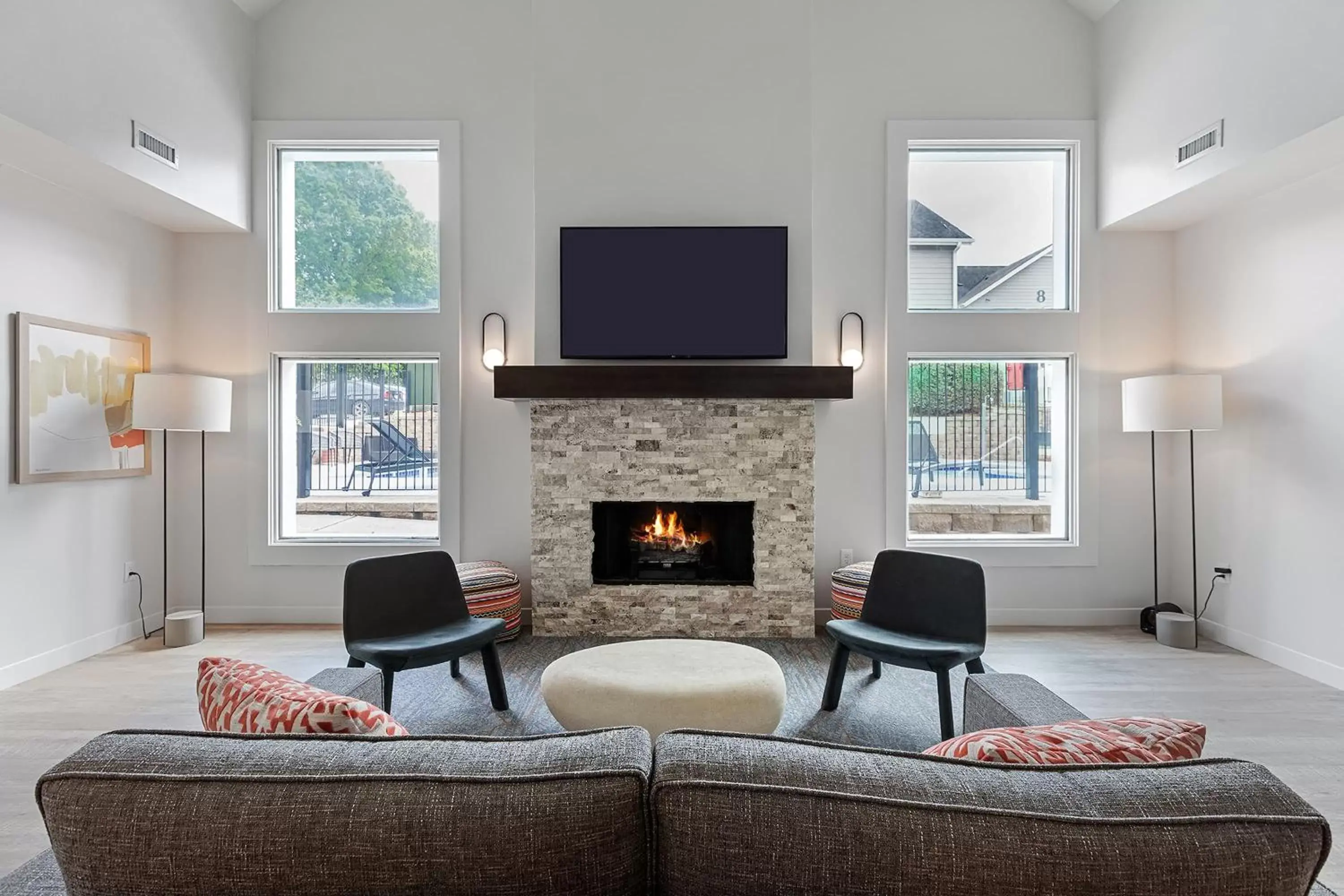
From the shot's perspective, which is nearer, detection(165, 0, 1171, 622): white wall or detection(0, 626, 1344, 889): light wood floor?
detection(0, 626, 1344, 889): light wood floor

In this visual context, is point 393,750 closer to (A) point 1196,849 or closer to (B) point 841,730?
(A) point 1196,849

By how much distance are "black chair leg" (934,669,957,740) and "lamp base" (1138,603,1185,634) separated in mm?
2458

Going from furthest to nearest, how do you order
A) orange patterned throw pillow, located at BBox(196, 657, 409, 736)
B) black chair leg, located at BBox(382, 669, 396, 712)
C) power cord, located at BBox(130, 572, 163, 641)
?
power cord, located at BBox(130, 572, 163, 641) < black chair leg, located at BBox(382, 669, 396, 712) < orange patterned throw pillow, located at BBox(196, 657, 409, 736)

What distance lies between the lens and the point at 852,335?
4.62m

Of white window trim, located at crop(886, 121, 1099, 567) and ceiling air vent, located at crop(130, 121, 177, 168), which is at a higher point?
ceiling air vent, located at crop(130, 121, 177, 168)

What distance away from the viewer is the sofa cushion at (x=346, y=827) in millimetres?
866

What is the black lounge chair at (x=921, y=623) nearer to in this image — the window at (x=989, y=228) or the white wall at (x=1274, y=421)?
the white wall at (x=1274, y=421)

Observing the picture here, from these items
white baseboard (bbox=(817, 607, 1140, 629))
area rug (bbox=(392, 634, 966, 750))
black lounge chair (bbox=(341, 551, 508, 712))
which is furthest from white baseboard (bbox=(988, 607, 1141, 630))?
black lounge chair (bbox=(341, 551, 508, 712))

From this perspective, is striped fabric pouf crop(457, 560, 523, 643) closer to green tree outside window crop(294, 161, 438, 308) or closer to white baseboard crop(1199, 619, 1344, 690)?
green tree outside window crop(294, 161, 438, 308)

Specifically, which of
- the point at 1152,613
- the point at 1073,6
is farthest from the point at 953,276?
the point at 1152,613

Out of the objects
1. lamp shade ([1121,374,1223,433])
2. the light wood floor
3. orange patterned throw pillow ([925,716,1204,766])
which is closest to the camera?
orange patterned throw pillow ([925,716,1204,766])

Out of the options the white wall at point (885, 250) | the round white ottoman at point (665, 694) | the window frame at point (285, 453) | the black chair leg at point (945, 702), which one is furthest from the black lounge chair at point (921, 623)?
the window frame at point (285, 453)

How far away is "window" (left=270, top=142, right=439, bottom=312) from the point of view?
4.76 m

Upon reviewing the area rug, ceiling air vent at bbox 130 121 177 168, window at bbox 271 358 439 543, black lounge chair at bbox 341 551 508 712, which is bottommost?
the area rug
